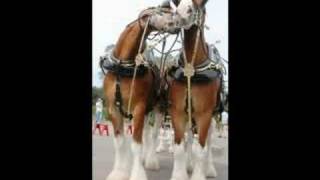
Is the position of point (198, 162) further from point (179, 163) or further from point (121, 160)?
point (121, 160)

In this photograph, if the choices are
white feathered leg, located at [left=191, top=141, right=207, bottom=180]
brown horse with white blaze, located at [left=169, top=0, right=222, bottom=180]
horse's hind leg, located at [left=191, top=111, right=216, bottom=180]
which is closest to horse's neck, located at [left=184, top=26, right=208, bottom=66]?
brown horse with white blaze, located at [left=169, top=0, right=222, bottom=180]

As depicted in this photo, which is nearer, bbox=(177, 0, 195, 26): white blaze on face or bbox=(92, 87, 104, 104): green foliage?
bbox=(177, 0, 195, 26): white blaze on face

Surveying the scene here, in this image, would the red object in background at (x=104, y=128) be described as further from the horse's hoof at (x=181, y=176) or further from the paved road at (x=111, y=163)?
the horse's hoof at (x=181, y=176)

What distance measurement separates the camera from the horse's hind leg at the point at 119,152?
2875mm

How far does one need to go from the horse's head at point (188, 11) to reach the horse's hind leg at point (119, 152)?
48 cm

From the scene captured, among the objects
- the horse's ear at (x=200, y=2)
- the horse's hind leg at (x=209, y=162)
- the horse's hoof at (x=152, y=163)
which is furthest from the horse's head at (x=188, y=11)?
the horse's hoof at (x=152, y=163)

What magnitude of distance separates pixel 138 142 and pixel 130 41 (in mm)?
425

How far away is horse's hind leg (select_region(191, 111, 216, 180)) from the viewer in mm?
2834

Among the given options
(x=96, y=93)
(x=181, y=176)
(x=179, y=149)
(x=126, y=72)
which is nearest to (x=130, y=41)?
(x=126, y=72)

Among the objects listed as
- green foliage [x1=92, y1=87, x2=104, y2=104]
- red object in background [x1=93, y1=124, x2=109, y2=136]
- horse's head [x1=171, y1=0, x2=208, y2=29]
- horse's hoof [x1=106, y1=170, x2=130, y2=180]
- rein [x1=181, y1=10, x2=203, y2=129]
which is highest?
horse's head [x1=171, y1=0, x2=208, y2=29]

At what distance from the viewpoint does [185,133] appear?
112 inches

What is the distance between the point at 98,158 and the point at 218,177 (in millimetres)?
511

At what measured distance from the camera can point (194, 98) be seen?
111 inches

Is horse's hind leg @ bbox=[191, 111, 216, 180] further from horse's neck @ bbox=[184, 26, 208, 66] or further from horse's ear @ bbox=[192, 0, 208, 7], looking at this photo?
horse's ear @ bbox=[192, 0, 208, 7]
